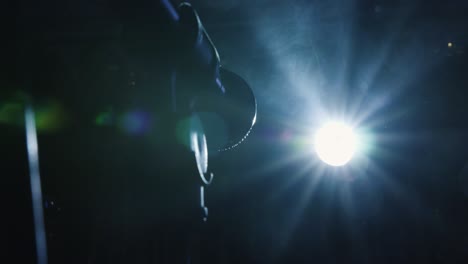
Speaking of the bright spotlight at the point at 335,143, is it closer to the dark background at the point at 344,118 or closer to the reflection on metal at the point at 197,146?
the dark background at the point at 344,118

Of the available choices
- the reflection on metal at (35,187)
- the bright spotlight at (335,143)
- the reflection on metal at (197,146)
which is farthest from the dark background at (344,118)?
the reflection on metal at (35,187)

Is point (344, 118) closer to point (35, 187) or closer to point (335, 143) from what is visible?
point (335, 143)

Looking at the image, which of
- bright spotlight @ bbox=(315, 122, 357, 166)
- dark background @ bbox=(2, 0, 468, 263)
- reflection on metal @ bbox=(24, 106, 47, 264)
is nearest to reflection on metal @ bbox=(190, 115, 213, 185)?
reflection on metal @ bbox=(24, 106, 47, 264)

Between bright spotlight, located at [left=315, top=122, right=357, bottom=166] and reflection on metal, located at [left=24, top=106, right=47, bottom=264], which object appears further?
bright spotlight, located at [left=315, top=122, right=357, bottom=166]

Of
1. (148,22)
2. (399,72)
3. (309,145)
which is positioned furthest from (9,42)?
(399,72)

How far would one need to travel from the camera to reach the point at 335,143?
3.29 m

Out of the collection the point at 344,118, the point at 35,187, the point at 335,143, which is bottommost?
the point at 35,187

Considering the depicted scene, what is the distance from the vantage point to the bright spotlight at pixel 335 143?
10.7ft

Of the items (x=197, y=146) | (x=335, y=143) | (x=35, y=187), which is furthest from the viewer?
(x=335, y=143)

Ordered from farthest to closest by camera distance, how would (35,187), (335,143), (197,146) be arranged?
(335,143)
(197,146)
(35,187)

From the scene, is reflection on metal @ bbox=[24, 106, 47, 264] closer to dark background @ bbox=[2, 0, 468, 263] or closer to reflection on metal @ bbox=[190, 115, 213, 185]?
reflection on metal @ bbox=[190, 115, 213, 185]

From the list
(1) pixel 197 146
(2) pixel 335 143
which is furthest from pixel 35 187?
(2) pixel 335 143

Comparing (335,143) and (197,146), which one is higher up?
(335,143)

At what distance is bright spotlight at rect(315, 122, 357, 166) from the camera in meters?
3.25
